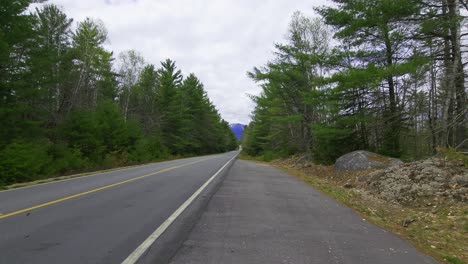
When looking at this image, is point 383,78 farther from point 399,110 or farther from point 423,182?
point 423,182

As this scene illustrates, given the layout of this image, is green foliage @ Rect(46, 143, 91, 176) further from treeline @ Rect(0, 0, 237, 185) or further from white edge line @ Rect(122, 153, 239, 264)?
white edge line @ Rect(122, 153, 239, 264)

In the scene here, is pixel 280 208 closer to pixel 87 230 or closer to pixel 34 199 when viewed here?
pixel 87 230

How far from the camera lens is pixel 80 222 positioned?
238 inches

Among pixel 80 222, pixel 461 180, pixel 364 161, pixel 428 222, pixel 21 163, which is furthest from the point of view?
pixel 364 161

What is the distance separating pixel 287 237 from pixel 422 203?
206 inches

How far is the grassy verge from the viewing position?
5.36 m

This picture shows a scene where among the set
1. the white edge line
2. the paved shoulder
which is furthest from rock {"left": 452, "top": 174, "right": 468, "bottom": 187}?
the white edge line

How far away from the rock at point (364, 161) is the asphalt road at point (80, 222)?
9.50m

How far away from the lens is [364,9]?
14.7 meters

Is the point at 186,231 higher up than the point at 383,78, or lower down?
lower down

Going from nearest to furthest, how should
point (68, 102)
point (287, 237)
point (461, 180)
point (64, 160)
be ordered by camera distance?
point (287, 237) → point (461, 180) → point (64, 160) → point (68, 102)

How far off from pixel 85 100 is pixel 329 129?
1017 inches

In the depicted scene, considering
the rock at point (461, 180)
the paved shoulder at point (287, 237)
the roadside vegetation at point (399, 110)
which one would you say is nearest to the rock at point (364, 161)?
the roadside vegetation at point (399, 110)

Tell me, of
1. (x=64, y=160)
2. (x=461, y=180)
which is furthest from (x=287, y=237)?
(x=64, y=160)
